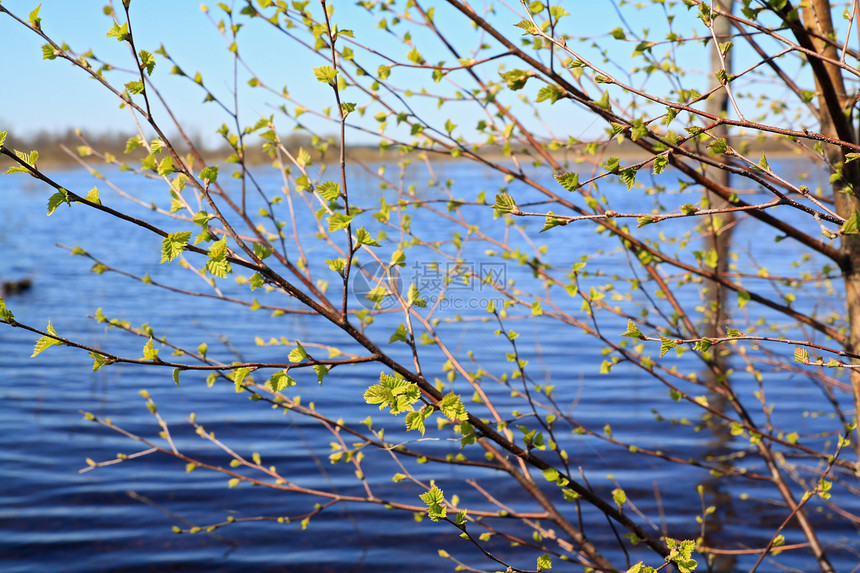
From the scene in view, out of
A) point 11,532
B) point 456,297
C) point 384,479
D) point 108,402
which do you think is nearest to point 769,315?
point 456,297

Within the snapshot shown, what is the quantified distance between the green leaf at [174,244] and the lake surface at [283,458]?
1.62 m

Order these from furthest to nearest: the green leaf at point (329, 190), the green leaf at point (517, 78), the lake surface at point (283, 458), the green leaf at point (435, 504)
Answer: the lake surface at point (283, 458), the green leaf at point (517, 78), the green leaf at point (329, 190), the green leaf at point (435, 504)

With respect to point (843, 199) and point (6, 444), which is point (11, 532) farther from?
point (843, 199)

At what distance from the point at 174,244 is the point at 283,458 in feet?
15.6

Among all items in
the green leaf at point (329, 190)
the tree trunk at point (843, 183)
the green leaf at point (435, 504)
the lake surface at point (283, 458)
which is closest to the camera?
the green leaf at point (435, 504)

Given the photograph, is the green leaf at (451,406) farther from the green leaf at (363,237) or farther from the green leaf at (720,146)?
the green leaf at (720,146)

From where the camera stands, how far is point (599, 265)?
46.3ft

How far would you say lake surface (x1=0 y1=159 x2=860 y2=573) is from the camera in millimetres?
4391

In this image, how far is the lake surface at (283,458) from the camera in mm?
4391

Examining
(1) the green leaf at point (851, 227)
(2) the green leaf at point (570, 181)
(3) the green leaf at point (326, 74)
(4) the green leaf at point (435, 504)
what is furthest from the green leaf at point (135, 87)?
(1) the green leaf at point (851, 227)

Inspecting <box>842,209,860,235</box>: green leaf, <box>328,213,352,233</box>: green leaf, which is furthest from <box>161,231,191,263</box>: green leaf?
<box>842,209,860,235</box>: green leaf

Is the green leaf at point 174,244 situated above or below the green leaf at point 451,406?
above

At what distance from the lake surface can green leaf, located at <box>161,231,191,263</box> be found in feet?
5.33

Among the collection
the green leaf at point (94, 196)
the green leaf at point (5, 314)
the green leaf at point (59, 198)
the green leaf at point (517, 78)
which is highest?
the green leaf at point (517, 78)
